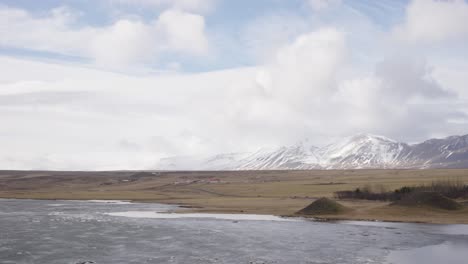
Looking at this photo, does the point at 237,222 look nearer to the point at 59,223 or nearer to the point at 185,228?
the point at 185,228

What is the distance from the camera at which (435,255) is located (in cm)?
3944

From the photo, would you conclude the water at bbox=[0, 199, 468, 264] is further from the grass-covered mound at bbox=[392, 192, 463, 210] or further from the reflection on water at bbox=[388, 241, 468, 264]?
the grass-covered mound at bbox=[392, 192, 463, 210]

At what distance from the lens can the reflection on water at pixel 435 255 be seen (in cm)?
3703

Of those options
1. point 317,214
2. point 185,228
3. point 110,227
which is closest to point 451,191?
point 317,214

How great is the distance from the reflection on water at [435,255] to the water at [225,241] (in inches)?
2.6

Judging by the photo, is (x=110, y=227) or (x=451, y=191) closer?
(x=110, y=227)

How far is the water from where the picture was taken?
3794 cm

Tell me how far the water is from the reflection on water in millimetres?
66

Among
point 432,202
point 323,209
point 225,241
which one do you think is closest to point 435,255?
point 225,241

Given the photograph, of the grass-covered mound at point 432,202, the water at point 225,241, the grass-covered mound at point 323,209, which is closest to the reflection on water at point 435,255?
A: the water at point 225,241

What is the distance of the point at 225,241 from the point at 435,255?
16854 mm

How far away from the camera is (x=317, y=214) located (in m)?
73.8

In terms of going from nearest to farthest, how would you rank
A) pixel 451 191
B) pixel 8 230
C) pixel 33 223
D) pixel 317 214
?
1. pixel 8 230
2. pixel 33 223
3. pixel 317 214
4. pixel 451 191

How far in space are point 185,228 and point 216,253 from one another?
59.2ft
